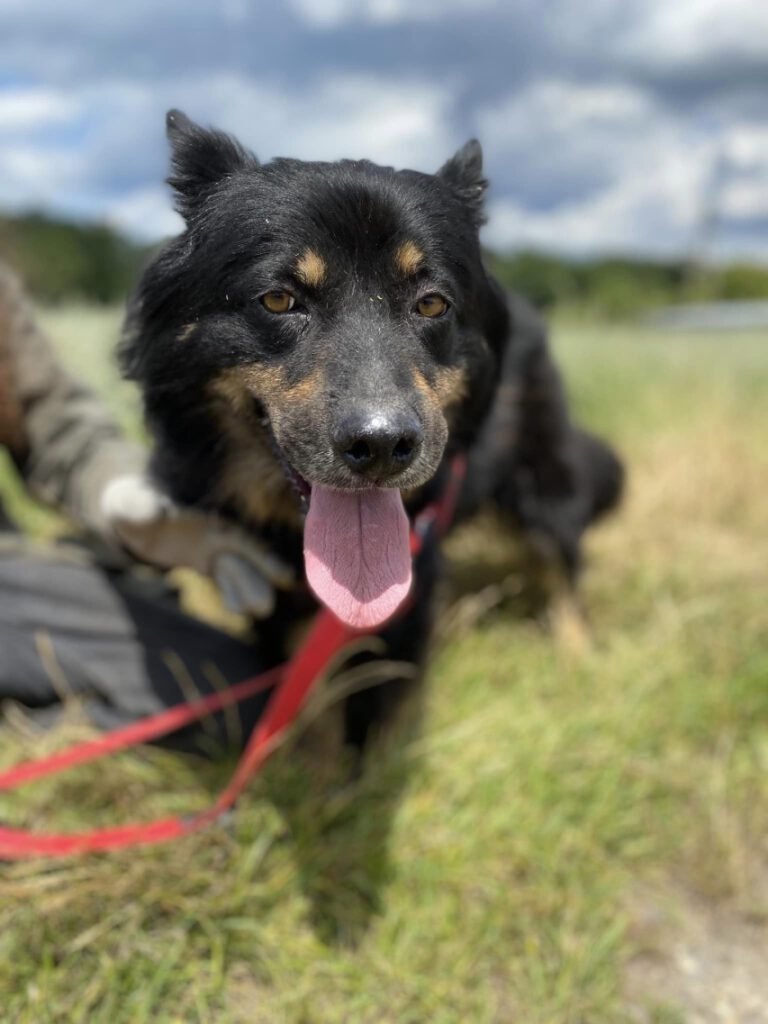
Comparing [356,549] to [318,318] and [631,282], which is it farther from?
[631,282]

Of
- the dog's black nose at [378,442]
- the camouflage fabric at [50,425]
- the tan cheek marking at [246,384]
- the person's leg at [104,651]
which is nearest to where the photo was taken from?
the dog's black nose at [378,442]

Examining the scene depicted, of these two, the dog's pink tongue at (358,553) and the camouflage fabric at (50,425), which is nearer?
the dog's pink tongue at (358,553)

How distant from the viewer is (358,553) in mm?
1950

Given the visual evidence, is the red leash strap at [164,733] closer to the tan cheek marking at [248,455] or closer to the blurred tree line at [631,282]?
the tan cheek marking at [248,455]

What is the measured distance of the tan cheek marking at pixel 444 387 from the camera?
189cm

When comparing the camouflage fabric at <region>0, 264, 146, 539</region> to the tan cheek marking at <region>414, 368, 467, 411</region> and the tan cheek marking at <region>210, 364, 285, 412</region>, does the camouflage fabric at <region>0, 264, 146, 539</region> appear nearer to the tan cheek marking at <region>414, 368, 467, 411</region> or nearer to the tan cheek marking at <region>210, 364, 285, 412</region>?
the tan cheek marking at <region>210, 364, 285, 412</region>

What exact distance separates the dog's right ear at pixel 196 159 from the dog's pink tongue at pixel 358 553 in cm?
76

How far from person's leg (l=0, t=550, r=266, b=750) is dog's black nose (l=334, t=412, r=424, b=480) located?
112 cm

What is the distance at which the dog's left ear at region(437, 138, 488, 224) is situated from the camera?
7.33 feet

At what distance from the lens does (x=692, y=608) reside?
341 cm

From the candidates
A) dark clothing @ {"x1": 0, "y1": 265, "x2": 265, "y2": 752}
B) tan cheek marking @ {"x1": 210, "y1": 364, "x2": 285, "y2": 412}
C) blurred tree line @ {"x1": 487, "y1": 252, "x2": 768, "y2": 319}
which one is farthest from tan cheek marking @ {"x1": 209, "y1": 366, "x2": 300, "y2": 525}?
blurred tree line @ {"x1": 487, "y1": 252, "x2": 768, "y2": 319}

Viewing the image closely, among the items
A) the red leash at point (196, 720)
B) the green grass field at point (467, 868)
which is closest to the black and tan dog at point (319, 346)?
the red leash at point (196, 720)

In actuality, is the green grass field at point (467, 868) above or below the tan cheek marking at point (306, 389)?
below

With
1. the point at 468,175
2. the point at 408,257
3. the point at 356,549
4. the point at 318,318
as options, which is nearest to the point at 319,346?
the point at 318,318
